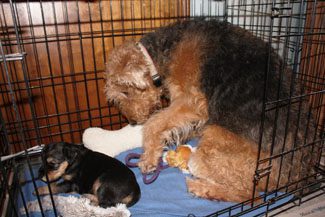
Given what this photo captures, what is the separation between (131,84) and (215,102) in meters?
0.83

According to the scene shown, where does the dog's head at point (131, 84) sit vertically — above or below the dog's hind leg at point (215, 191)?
above

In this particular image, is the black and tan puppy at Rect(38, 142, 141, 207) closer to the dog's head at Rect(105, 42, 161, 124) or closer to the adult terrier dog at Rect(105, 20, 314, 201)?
the adult terrier dog at Rect(105, 20, 314, 201)

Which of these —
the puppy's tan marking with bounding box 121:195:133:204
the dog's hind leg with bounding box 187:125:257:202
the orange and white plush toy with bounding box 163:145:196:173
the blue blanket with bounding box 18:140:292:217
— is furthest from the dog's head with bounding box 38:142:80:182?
the dog's hind leg with bounding box 187:125:257:202

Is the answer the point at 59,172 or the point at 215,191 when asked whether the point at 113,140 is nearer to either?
the point at 59,172

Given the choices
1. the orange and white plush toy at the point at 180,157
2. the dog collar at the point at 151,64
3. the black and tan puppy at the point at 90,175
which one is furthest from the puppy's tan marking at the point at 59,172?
the dog collar at the point at 151,64

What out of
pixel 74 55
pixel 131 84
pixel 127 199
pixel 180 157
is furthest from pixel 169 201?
pixel 74 55

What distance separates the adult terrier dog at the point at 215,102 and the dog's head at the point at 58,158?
699mm

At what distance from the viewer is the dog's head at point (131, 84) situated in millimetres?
2504

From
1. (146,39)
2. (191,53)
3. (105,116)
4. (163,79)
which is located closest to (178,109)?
(163,79)

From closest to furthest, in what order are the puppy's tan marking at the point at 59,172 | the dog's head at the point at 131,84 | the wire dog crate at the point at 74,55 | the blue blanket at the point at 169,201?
1. the blue blanket at the point at 169,201
2. the puppy's tan marking at the point at 59,172
3. the dog's head at the point at 131,84
4. the wire dog crate at the point at 74,55

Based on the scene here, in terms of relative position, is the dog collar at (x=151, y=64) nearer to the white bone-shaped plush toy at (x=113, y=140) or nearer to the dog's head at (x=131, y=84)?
the dog's head at (x=131, y=84)

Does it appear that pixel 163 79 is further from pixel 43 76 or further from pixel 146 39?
pixel 43 76

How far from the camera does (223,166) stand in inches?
87.4

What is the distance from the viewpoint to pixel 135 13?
3.28 m
